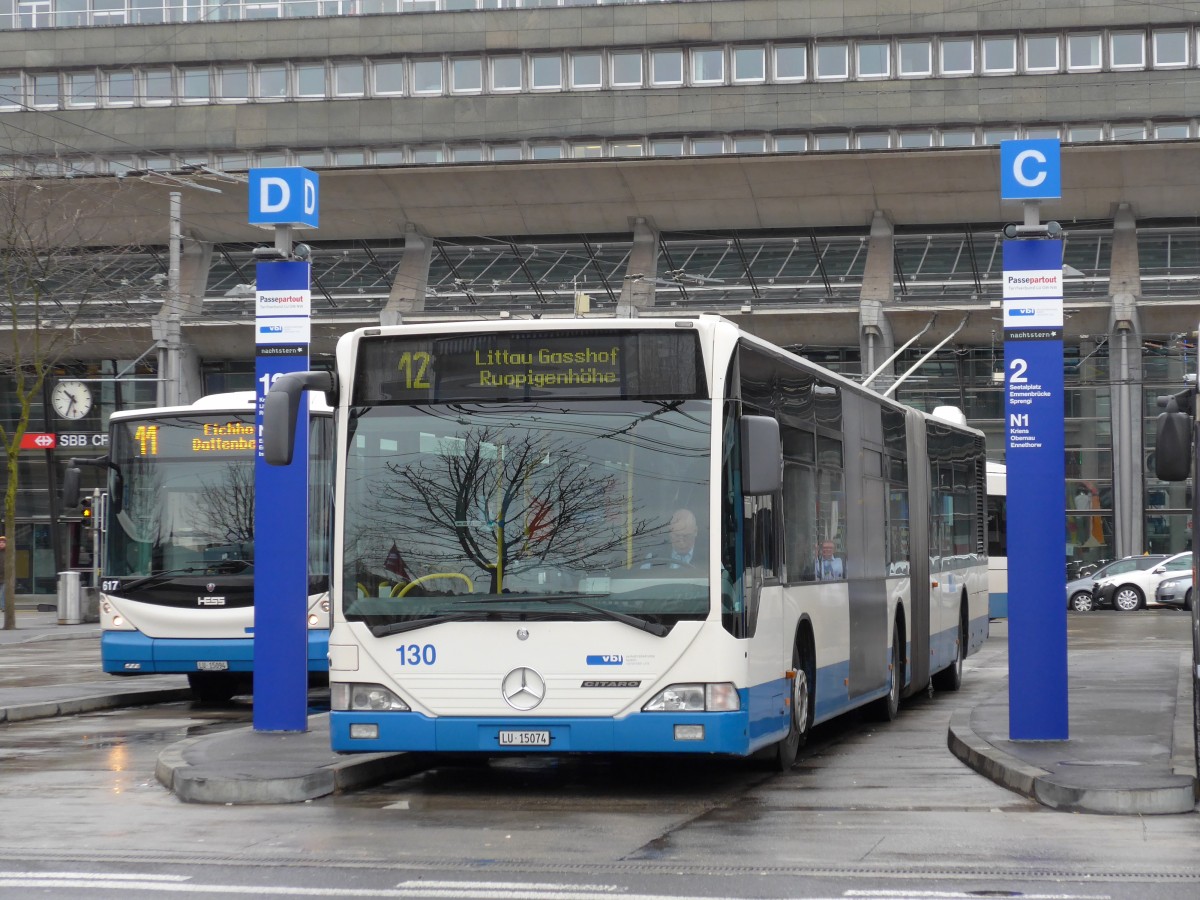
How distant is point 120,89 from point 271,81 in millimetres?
4076

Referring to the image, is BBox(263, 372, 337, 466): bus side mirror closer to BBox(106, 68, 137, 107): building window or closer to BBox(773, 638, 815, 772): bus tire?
BBox(773, 638, 815, 772): bus tire

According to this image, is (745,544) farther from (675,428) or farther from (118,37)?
(118,37)

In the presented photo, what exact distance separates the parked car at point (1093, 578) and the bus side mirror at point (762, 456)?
108 feet

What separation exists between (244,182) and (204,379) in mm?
8409

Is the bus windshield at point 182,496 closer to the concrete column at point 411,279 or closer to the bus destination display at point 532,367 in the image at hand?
the bus destination display at point 532,367

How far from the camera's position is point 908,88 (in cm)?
4659

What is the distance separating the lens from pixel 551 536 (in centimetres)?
1099

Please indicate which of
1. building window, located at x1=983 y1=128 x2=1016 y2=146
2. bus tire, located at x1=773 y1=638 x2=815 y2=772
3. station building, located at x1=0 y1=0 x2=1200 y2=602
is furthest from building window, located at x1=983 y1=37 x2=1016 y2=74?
bus tire, located at x1=773 y1=638 x2=815 y2=772

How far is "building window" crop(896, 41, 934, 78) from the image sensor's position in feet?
154

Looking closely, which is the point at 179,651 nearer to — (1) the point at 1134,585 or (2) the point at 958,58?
(1) the point at 1134,585

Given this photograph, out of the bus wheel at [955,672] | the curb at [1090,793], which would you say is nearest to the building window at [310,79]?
the bus wheel at [955,672]

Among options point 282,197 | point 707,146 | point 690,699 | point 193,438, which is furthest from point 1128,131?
point 690,699

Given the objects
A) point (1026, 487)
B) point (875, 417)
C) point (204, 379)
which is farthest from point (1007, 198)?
point (204, 379)

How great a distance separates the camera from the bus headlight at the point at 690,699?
1082 centimetres
